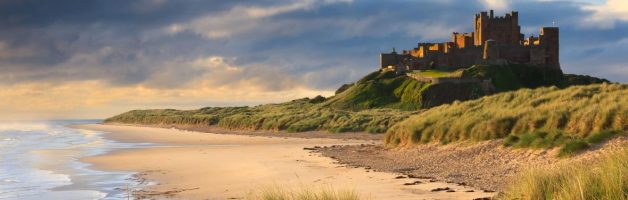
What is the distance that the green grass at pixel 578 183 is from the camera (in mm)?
7637

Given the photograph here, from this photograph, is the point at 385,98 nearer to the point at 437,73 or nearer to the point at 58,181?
the point at 437,73

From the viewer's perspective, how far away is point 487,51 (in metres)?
84.3

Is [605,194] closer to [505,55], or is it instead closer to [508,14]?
[505,55]

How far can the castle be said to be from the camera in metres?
85.7

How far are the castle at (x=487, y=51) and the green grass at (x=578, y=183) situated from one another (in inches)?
3013

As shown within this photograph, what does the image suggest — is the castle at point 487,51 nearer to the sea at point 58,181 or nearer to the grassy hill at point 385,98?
the grassy hill at point 385,98

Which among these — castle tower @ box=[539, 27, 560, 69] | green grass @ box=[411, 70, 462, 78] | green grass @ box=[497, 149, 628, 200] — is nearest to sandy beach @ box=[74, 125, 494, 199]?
green grass @ box=[497, 149, 628, 200]

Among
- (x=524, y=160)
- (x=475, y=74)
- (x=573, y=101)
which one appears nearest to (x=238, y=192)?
(x=524, y=160)

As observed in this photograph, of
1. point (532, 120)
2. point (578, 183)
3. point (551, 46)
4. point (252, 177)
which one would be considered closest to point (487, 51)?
point (551, 46)

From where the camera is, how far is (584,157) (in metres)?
14.6

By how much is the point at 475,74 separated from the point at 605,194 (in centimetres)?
6987

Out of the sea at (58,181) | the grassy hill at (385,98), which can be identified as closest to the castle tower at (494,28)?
the grassy hill at (385,98)

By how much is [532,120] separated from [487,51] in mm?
66247

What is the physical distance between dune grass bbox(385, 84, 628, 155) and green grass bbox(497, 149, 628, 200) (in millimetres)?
7118
